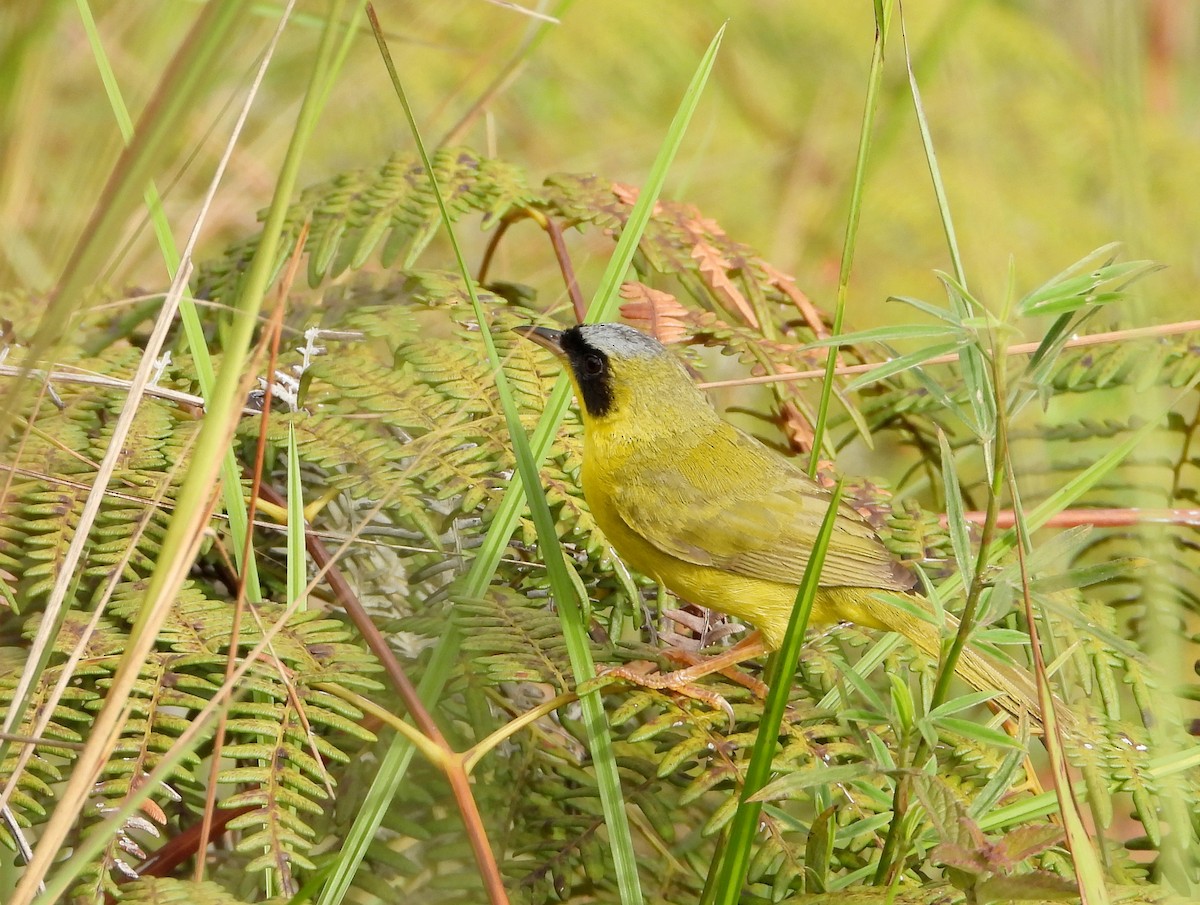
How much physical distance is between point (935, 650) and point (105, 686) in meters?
1.55

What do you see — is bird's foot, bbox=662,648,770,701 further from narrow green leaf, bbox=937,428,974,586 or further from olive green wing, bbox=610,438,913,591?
narrow green leaf, bbox=937,428,974,586

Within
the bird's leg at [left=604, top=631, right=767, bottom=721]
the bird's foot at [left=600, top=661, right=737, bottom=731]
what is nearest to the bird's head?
the bird's leg at [left=604, top=631, right=767, bottom=721]

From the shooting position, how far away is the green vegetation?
5.13ft

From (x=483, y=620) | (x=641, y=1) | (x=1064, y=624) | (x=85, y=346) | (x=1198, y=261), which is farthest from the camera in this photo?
(x=641, y=1)

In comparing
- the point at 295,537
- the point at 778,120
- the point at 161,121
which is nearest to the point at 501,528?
the point at 295,537

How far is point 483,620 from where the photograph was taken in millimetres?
2135

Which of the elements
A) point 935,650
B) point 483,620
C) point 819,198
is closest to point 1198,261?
point 819,198

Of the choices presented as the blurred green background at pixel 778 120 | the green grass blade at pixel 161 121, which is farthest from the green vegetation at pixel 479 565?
the blurred green background at pixel 778 120

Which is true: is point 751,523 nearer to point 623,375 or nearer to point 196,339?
point 623,375

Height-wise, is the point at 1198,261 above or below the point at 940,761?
above

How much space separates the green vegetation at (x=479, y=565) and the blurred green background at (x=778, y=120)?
A: 0.90m

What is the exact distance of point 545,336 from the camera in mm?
2775

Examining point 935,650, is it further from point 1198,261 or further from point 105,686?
point 1198,261

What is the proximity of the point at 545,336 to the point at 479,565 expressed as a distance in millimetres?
793
